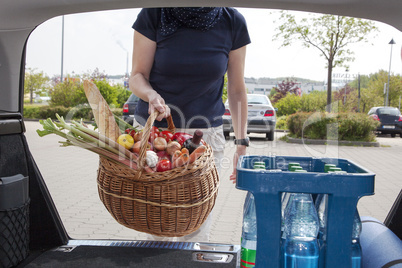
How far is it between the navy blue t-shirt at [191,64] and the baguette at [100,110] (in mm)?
414

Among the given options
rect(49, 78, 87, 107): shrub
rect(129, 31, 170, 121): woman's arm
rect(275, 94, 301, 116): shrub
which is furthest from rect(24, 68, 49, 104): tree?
rect(129, 31, 170, 121): woman's arm

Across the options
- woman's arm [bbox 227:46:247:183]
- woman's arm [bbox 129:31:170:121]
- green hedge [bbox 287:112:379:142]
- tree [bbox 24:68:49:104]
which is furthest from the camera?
tree [bbox 24:68:49:104]

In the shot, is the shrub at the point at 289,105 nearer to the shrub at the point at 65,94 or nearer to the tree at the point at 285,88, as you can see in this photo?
the tree at the point at 285,88

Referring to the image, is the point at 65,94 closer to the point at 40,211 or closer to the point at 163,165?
the point at 40,211

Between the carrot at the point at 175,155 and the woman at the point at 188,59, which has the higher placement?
the woman at the point at 188,59

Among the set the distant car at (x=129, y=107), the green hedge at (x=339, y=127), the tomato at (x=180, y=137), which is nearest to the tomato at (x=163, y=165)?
the tomato at (x=180, y=137)

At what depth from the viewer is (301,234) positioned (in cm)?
108

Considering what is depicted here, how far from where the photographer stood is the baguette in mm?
1551

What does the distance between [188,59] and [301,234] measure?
3.55 feet

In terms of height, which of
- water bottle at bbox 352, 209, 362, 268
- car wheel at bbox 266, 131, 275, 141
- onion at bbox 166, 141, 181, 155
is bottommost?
car wheel at bbox 266, 131, 275, 141

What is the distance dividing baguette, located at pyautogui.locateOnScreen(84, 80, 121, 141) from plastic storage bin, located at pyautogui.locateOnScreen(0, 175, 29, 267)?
0.38 m

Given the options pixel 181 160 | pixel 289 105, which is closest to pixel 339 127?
pixel 289 105

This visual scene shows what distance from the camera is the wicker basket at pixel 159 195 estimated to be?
4.82 feet

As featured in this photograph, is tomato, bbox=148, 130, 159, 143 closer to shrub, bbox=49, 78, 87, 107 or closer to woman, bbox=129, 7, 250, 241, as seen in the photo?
woman, bbox=129, 7, 250, 241
